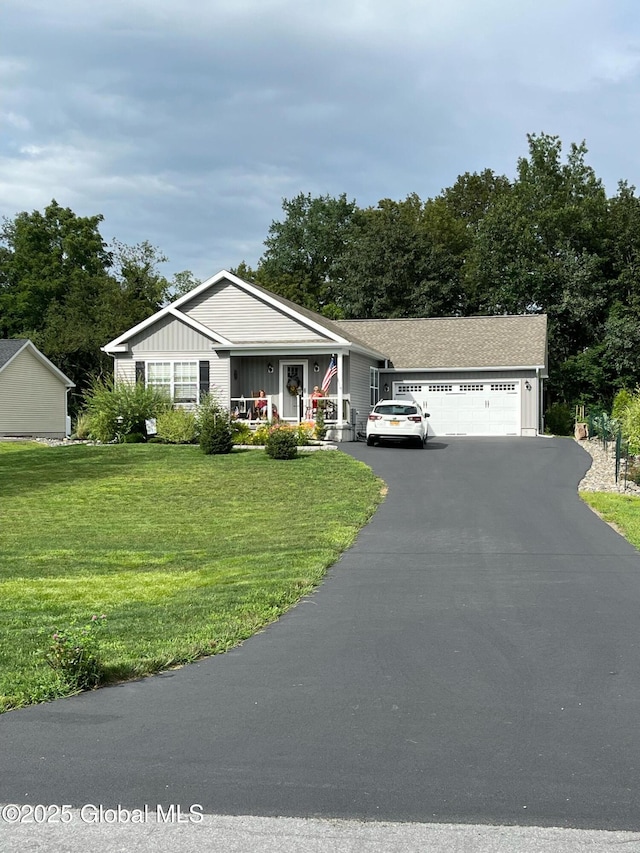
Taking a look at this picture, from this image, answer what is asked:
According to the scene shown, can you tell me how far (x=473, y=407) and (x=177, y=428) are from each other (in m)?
11.7

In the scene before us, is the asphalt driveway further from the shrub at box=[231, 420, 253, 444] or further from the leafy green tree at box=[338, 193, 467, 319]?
the leafy green tree at box=[338, 193, 467, 319]

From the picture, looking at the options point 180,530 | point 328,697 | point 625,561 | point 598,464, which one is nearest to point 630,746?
point 328,697

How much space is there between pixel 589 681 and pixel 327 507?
10.3 metres

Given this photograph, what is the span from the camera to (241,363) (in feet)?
105

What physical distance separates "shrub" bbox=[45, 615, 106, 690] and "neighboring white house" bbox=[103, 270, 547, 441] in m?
22.6

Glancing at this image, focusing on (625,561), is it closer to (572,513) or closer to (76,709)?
(572,513)

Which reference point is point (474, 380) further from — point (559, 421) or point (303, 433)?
point (559, 421)

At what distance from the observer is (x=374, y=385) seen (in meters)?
34.0

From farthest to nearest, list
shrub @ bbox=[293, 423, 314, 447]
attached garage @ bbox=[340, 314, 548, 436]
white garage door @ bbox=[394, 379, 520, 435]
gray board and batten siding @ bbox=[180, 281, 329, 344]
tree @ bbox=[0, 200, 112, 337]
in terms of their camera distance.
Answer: tree @ bbox=[0, 200, 112, 337] → white garage door @ bbox=[394, 379, 520, 435] → attached garage @ bbox=[340, 314, 548, 436] → gray board and batten siding @ bbox=[180, 281, 329, 344] → shrub @ bbox=[293, 423, 314, 447]

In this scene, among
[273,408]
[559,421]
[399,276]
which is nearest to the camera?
[273,408]

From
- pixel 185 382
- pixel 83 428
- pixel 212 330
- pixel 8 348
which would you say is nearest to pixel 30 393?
pixel 8 348

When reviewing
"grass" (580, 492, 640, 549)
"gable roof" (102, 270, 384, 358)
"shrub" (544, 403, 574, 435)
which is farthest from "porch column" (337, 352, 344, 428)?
"shrub" (544, 403, 574, 435)

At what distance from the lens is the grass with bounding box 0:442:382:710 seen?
25.0 feet

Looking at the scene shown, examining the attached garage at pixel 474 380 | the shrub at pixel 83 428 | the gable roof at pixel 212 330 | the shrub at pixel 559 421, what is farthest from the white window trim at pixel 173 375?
the shrub at pixel 559 421
